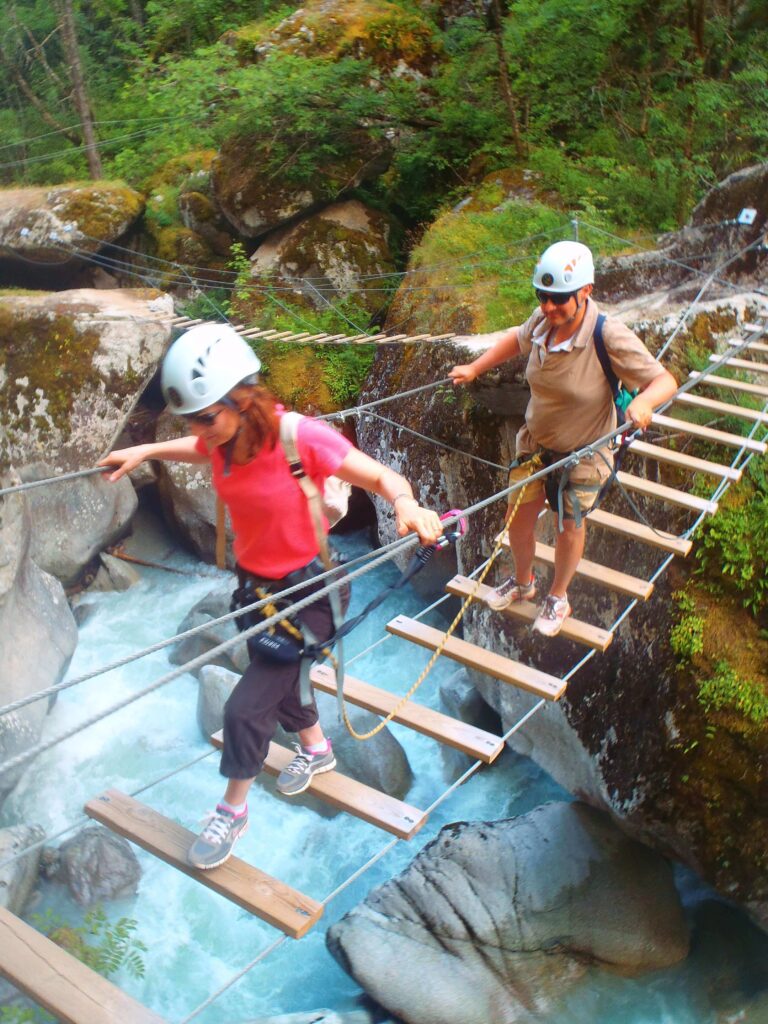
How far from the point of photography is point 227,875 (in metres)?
2.20

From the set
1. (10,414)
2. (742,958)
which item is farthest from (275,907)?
(10,414)

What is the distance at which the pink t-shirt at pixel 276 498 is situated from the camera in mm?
2035

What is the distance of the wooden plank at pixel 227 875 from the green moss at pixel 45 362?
18.7 feet

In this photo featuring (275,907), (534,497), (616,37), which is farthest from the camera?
(616,37)

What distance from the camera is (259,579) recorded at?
2.20m

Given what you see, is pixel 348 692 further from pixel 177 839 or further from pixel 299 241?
pixel 299 241

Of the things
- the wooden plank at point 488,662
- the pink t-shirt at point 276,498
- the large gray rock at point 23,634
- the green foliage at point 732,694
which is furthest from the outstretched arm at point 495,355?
the large gray rock at point 23,634

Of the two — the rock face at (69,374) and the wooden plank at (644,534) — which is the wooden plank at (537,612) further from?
the rock face at (69,374)

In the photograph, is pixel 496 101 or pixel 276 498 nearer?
pixel 276 498

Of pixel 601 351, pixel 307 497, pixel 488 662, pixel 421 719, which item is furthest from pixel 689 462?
pixel 307 497

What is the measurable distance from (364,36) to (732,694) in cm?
864

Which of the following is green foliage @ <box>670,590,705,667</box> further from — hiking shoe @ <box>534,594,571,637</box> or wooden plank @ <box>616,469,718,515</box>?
hiking shoe @ <box>534,594,571,637</box>

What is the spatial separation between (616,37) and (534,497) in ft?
22.1

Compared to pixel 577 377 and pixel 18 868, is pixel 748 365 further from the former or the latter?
pixel 18 868
